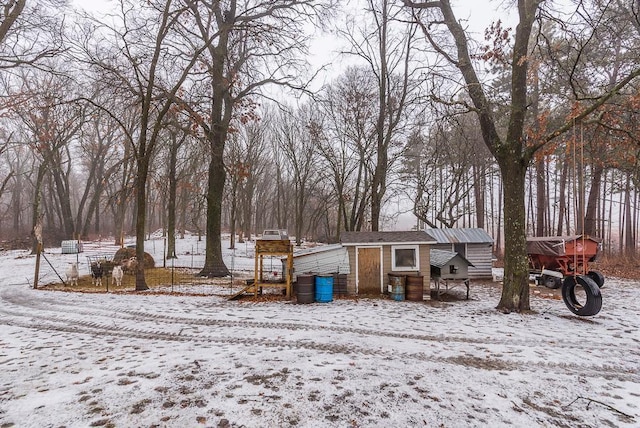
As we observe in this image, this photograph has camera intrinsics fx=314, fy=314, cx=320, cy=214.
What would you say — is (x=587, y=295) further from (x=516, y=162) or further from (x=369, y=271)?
(x=369, y=271)

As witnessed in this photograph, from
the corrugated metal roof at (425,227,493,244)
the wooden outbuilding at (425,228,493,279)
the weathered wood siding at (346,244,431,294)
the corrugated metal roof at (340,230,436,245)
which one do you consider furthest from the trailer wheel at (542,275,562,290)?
the corrugated metal roof at (340,230,436,245)

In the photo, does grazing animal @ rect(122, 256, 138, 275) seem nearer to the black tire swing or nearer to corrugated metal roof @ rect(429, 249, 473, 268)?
corrugated metal roof @ rect(429, 249, 473, 268)

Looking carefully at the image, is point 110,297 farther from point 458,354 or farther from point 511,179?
point 511,179

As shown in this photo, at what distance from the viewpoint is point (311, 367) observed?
196 inches

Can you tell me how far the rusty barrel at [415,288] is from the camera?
37.4 feet

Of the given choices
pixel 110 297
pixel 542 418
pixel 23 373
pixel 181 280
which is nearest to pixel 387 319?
pixel 542 418

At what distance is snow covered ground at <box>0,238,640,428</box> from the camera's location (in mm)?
3756

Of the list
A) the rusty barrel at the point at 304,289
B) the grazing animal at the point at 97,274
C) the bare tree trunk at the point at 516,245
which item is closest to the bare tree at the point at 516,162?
the bare tree trunk at the point at 516,245

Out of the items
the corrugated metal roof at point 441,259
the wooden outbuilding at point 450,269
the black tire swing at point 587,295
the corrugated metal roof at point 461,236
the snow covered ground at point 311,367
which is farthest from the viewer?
the corrugated metal roof at point 461,236

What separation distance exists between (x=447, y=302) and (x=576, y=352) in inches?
202

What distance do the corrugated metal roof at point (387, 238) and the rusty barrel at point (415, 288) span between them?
1435 millimetres

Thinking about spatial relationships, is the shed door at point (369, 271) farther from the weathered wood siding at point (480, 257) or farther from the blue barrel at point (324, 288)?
the weathered wood siding at point (480, 257)

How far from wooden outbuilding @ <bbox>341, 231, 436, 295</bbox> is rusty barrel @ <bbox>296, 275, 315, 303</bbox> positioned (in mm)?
2261

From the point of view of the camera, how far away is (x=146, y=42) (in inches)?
469
